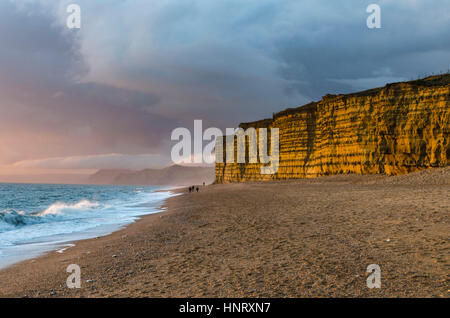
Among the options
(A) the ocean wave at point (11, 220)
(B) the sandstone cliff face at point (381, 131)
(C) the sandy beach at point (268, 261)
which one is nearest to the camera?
(C) the sandy beach at point (268, 261)

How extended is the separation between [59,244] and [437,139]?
3672cm

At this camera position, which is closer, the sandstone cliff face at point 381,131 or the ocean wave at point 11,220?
the ocean wave at point 11,220

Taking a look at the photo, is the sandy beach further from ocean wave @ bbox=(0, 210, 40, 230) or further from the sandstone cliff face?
the sandstone cliff face

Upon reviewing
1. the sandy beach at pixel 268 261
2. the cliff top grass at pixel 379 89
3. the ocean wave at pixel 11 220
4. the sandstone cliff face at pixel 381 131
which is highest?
the cliff top grass at pixel 379 89

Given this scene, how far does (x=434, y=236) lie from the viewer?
289 inches

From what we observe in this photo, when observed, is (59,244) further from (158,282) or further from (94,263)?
(158,282)

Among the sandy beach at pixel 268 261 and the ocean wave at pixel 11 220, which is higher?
the sandy beach at pixel 268 261

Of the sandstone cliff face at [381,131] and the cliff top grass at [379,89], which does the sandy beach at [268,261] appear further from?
the cliff top grass at [379,89]

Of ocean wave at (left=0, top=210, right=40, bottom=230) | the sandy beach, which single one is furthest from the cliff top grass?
ocean wave at (left=0, top=210, right=40, bottom=230)

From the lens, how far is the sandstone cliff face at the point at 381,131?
30.7 meters

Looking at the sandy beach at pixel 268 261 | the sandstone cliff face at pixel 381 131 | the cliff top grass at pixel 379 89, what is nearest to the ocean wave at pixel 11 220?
the sandy beach at pixel 268 261

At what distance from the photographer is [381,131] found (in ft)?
114
